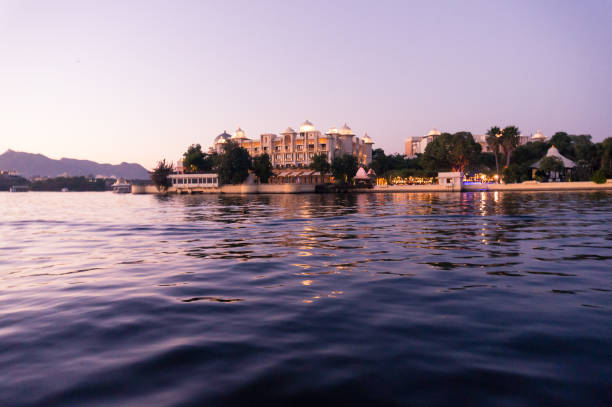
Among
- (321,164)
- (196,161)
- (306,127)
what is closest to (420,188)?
(321,164)

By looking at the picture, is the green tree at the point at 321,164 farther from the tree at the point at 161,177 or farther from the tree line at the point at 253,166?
the tree at the point at 161,177

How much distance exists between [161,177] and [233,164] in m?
31.5

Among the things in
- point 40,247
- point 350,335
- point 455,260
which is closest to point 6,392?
point 350,335

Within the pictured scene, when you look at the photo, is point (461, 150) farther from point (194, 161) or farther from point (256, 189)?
point (194, 161)

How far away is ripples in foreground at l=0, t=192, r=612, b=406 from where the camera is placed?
144 inches

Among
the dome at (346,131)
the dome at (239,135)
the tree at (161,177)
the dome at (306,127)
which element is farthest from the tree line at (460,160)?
the dome at (306,127)

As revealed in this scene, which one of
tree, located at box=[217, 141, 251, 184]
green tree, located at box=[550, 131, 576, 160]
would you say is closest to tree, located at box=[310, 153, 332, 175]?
tree, located at box=[217, 141, 251, 184]

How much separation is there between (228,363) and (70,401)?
142cm

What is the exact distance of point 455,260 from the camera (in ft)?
33.3

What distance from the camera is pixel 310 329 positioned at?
5281mm

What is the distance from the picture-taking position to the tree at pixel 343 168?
93.9m

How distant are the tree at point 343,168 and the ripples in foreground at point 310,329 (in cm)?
8294

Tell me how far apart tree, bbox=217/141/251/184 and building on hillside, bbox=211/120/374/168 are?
18627 millimetres

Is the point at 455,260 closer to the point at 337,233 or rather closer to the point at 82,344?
the point at 337,233
